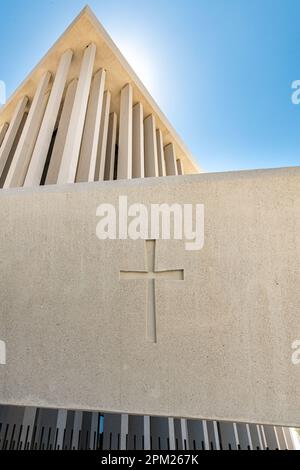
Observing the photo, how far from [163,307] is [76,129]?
16.7 ft

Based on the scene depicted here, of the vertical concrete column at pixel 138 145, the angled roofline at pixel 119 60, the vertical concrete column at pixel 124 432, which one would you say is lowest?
the vertical concrete column at pixel 124 432

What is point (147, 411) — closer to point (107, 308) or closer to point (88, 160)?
point (107, 308)

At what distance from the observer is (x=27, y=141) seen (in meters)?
6.88

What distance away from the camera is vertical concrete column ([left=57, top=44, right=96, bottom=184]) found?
17.9 feet

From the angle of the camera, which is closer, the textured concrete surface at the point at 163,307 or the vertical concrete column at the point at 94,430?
the textured concrete surface at the point at 163,307

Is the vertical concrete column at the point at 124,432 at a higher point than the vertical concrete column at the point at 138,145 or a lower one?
lower

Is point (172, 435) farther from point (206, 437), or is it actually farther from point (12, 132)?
point (12, 132)

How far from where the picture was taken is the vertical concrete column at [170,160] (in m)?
11.2

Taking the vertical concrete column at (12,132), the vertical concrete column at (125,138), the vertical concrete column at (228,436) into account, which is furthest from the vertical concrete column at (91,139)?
the vertical concrete column at (228,436)

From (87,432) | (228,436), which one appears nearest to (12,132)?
(87,432)

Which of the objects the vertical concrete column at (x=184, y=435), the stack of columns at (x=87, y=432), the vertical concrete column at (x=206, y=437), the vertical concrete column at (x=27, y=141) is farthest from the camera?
the vertical concrete column at (x=27, y=141)

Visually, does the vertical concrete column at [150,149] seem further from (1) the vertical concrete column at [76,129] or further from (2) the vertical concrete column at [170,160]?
(1) the vertical concrete column at [76,129]

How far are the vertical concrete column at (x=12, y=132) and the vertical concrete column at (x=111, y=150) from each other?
123 inches

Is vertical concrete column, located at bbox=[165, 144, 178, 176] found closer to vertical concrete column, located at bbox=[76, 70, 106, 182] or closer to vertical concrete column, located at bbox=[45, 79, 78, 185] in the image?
vertical concrete column, located at bbox=[76, 70, 106, 182]
